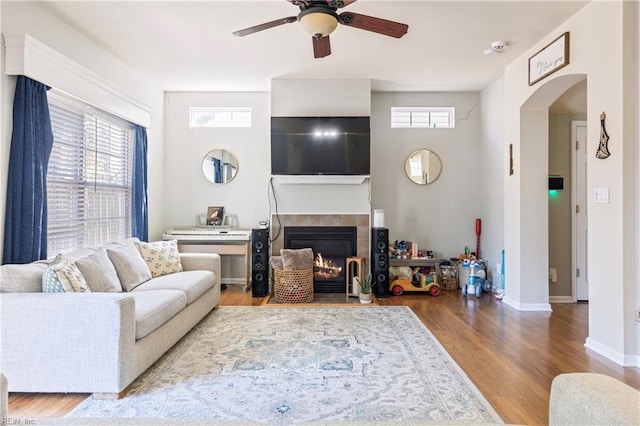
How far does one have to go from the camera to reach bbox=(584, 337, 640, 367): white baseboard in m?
2.43

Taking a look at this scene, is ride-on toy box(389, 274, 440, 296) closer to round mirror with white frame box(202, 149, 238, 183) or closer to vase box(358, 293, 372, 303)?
vase box(358, 293, 372, 303)

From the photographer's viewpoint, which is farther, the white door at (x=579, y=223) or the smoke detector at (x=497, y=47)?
the white door at (x=579, y=223)

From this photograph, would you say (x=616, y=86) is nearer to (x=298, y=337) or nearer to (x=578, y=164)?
(x=578, y=164)

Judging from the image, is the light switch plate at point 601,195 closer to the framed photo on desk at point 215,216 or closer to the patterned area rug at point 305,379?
the patterned area rug at point 305,379

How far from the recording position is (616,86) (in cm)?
253

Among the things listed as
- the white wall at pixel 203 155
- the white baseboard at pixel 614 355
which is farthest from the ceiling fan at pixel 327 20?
the white baseboard at pixel 614 355

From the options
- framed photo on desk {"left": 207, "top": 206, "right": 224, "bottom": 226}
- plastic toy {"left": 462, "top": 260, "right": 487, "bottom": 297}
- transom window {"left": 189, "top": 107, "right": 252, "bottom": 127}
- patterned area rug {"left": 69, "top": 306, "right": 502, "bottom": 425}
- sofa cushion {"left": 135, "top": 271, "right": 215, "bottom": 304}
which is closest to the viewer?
patterned area rug {"left": 69, "top": 306, "right": 502, "bottom": 425}

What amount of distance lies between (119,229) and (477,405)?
13.0ft

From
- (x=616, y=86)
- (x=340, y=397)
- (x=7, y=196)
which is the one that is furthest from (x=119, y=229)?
(x=616, y=86)

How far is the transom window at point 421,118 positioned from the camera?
5035mm

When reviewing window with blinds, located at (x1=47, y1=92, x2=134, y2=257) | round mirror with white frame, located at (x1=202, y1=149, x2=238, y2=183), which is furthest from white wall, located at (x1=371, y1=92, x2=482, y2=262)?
window with blinds, located at (x1=47, y1=92, x2=134, y2=257)

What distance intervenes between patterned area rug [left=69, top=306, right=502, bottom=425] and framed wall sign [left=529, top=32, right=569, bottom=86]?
Answer: 2.71m

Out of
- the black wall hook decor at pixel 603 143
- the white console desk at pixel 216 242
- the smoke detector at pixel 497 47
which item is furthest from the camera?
the white console desk at pixel 216 242

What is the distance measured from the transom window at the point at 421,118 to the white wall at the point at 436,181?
64mm
